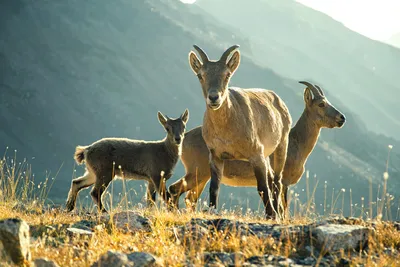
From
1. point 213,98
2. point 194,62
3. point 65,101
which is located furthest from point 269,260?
point 65,101

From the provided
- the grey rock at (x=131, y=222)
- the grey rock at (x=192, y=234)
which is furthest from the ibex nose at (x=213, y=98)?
the grey rock at (x=192, y=234)

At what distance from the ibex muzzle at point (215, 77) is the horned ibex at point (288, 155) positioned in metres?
2.98

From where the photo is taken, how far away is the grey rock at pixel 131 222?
6.23 meters

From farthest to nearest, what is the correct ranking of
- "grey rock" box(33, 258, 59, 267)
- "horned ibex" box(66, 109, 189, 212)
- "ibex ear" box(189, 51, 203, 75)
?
"horned ibex" box(66, 109, 189, 212)
"ibex ear" box(189, 51, 203, 75)
"grey rock" box(33, 258, 59, 267)

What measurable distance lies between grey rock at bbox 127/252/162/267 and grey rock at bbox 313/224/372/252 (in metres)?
1.69

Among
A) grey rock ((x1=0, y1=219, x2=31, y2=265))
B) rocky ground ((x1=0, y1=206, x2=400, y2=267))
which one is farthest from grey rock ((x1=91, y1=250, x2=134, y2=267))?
grey rock ((x1=0, y1=219, x2=31, y2=265))

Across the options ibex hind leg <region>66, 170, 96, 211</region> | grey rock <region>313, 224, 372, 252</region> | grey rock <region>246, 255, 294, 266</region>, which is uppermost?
grey rock <region>313, 224, 372, 252</region>

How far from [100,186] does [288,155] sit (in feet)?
15.3

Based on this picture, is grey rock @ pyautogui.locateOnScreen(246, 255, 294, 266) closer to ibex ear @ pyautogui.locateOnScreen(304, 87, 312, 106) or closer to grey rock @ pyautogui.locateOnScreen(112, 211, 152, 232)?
grey rock @ pyautogui.locateOnScreen(112, 211, 152, 232)

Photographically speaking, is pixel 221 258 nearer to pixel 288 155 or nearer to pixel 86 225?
pixel 86 225

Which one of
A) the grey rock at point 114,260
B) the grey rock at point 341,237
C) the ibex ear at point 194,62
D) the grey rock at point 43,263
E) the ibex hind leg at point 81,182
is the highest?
the ibex ear at point 194,62

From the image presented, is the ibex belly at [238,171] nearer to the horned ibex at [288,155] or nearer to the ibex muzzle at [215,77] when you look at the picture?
the horned ibex at [288,155]

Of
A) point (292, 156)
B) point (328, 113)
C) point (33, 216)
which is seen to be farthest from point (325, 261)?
point (328, 113)

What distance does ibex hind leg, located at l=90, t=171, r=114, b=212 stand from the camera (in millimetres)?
11789
